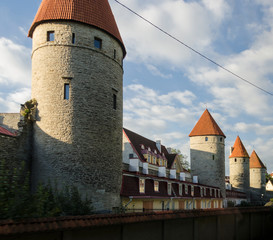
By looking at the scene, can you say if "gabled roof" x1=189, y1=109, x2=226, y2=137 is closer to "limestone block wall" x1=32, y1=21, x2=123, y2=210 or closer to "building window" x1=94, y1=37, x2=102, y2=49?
"limestone block wall" x1=32, y1=21, x2=123, y2=210

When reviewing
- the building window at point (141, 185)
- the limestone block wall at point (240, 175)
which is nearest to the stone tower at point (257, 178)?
the limestone block wall at point (240, 175)

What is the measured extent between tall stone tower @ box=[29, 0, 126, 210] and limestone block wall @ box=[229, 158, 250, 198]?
47014mm

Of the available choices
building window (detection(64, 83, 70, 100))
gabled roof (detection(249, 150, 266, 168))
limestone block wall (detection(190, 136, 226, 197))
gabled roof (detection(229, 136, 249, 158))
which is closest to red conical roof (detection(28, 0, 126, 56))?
building window (detection(64, 83, 70, 100))

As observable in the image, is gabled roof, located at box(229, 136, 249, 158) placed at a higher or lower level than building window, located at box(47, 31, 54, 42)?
lower

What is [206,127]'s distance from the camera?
4406cm

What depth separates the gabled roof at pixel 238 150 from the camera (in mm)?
60969

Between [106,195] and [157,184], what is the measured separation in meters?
9.43

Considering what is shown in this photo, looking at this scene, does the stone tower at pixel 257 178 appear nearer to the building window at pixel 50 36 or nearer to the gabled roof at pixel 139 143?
the gabled roof at pixel 139 143

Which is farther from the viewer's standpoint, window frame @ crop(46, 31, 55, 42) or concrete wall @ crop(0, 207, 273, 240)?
window frame @ crop(46, 31, 55, 42)

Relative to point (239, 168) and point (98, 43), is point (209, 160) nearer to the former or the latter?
point (239, 168)

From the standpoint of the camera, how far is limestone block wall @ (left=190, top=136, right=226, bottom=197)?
4238 cm

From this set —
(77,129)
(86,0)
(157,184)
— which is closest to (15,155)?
(77,129)

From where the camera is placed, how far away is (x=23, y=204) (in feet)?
24.4

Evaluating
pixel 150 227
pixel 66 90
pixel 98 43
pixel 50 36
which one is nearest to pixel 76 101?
pixel 66 90
